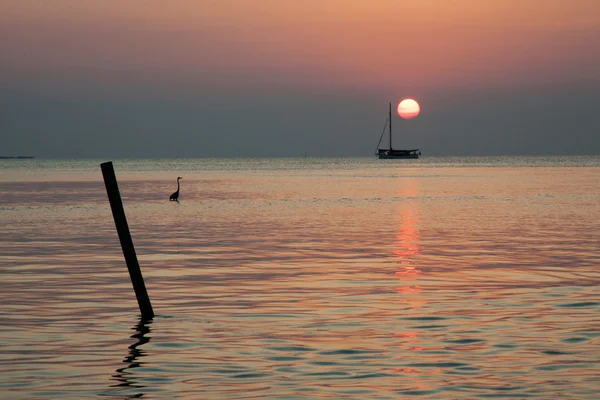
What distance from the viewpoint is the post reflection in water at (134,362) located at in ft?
40.4

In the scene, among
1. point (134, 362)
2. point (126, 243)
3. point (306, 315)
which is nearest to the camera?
point (134, 362)

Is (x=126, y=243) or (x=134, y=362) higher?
(x=126, y=243)

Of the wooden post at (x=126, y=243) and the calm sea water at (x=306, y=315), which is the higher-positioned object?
the wooden post at (x=126, y=243)

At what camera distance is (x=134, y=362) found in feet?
45.2

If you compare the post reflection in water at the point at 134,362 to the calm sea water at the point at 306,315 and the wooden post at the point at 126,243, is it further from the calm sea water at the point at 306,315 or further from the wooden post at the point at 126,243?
the wooden post at the point at 126,243

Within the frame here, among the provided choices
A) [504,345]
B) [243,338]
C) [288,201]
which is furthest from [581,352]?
[288,201]

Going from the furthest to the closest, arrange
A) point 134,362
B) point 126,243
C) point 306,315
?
1. point 126,243
2. point 306,315
3. point 134,362

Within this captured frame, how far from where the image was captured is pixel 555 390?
11.9 metres

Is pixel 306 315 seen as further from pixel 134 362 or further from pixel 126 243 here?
pixel 134 362

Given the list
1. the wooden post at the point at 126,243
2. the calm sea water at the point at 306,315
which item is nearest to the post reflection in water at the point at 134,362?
the calm sea water at the point at 306,315

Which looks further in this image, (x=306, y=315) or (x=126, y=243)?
(x=126, y=243)

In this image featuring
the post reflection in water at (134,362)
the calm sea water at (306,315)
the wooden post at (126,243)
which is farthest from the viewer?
the wooden post at (126,243)

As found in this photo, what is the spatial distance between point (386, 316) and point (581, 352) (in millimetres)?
4153

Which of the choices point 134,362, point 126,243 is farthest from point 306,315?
point 134,362
